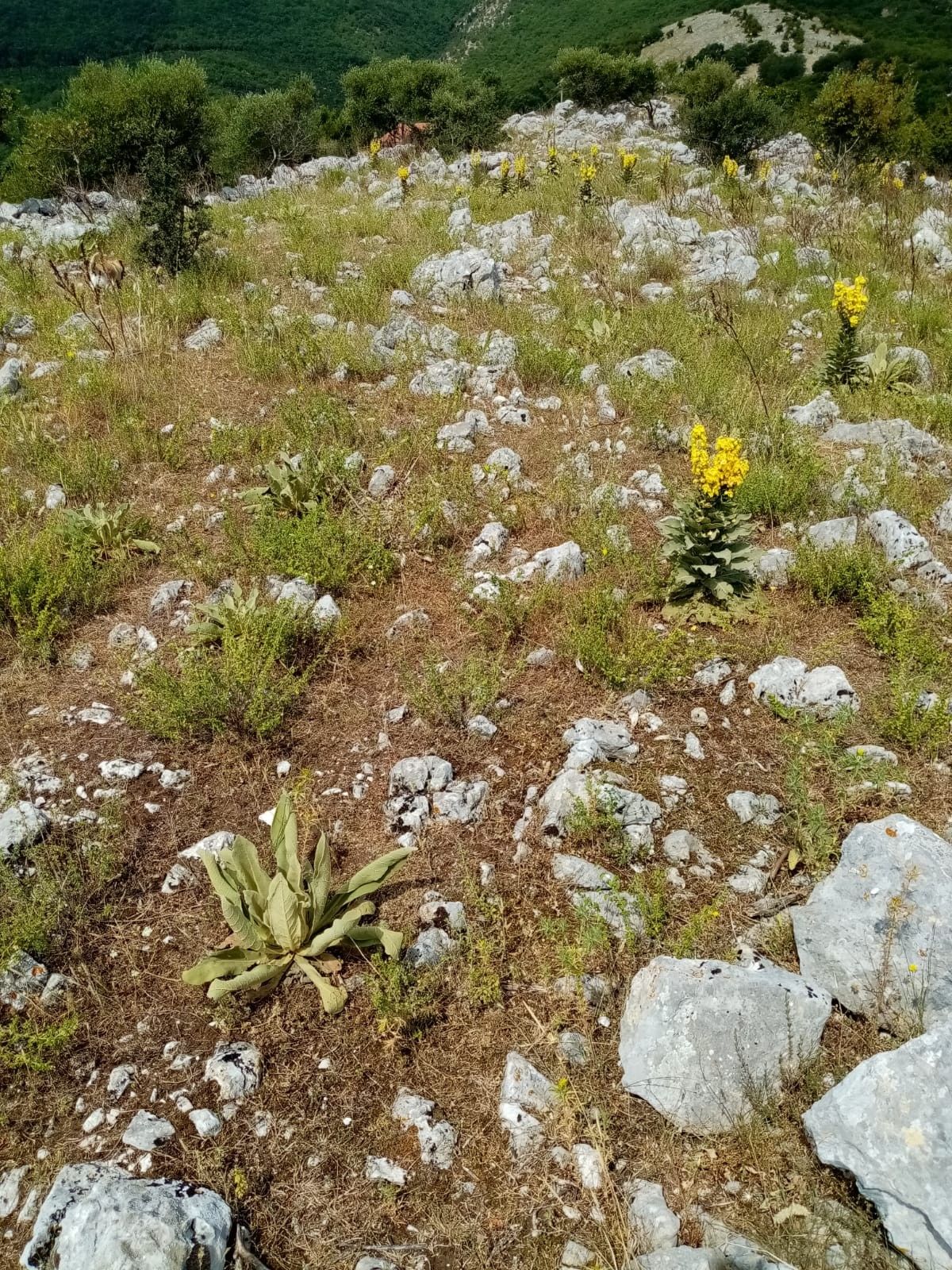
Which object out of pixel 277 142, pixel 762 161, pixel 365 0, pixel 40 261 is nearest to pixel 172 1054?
pixel 40 261

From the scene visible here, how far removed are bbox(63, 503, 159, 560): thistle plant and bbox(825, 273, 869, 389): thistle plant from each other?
6060mm

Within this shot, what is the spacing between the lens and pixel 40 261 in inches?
391

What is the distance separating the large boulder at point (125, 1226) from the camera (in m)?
2.00

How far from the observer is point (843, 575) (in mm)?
4508

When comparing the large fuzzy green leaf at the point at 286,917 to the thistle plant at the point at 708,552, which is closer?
the large fuzzy green leaf at the point at 286,917

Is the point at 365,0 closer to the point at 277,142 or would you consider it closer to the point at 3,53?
the point at 3,53

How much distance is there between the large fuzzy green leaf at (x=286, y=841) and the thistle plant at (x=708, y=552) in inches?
102

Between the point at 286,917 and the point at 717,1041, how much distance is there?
1.60 meters

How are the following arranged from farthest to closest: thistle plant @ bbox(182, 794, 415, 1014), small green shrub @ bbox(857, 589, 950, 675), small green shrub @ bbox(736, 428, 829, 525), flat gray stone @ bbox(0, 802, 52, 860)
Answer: small green shrub @ bbox(736, 428, 829, 525) → small green shrub @ bbox(857, 589, 950, 675) → flat gray stone @ bbox(0, 802, 52, 860) → thistle plant @ bbox(182, 794, 415, 1014)

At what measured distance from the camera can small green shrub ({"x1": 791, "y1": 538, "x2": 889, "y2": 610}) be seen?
450 cm

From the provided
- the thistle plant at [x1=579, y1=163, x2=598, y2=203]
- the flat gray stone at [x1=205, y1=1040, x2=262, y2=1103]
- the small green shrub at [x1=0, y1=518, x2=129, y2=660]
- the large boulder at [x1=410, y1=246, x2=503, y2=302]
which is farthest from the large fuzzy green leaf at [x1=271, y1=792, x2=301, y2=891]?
the thistle plant at [x1=579, y1=163, x2=598, y2=203]

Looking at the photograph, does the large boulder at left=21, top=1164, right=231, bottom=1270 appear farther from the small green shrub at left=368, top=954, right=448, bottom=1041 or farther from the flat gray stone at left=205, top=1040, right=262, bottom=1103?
the small green shrub at left=368, top=954, right=448, bottom=1041

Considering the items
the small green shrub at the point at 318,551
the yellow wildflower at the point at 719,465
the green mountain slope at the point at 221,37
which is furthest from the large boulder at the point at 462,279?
the green mountain slope at the point at 221,37

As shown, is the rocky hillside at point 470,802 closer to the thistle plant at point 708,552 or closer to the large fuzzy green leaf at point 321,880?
the large fuzzy green leaf at point 321,880
